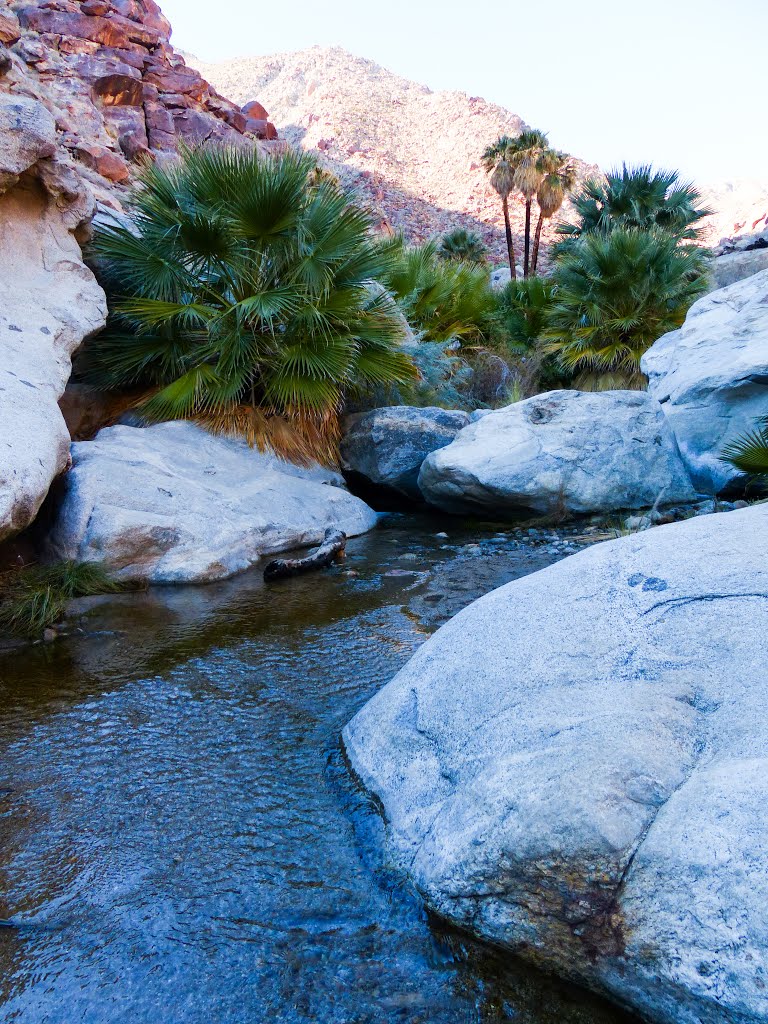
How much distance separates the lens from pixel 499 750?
2.30m

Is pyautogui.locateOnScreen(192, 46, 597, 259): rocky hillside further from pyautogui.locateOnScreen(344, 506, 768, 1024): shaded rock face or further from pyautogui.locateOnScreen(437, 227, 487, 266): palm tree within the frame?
pyautogui.locateOnScreen(344, 506, 768, 1024): shaded rock face

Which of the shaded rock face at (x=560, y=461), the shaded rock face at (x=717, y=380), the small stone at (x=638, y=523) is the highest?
the shaded rock face at (x=717, y=380)

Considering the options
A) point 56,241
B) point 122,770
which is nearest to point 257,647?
point 122,770

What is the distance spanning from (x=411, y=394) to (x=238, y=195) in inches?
141

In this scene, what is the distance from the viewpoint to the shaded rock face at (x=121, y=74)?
814 inches

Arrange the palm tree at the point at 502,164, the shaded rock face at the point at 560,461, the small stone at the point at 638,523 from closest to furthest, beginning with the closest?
the small stone at the point at 638,523 < the shaded rock face at the point at 560,461 < the palm tree at the point at 502,164

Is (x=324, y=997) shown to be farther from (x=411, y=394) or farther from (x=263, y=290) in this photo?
(x=411, y=394)

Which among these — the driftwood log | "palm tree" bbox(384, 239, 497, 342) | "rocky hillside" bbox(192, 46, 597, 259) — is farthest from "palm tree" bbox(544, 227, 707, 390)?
"rocky hillside" bbox(192, 46, 597, 259)

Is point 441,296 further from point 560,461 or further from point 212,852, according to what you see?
point 212,852

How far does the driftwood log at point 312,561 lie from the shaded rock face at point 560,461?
5.69 ft

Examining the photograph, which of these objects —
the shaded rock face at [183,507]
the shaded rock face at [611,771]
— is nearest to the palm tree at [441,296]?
the shaded rock face at [183,507]

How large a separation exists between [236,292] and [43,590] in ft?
13.9

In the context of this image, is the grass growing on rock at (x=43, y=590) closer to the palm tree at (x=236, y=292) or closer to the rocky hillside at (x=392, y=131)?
the palm tree at (x=236, y=292)

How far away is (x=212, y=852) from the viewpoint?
97.8 inches
